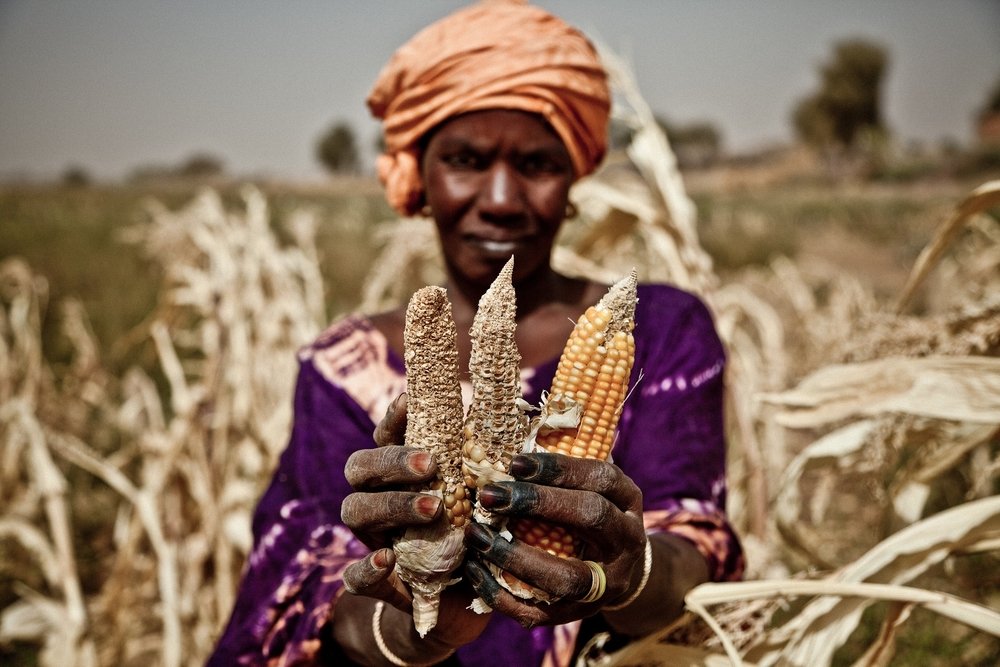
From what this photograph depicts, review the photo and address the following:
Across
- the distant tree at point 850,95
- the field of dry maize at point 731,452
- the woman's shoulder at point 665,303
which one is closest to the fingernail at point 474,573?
the field of dry maize at point 731,452

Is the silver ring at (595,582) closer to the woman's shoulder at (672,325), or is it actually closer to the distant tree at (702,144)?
the woman's shoulder at (672,325)

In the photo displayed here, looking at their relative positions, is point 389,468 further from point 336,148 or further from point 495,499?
point 336,148

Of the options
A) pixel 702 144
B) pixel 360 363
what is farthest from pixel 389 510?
pixel 702 144

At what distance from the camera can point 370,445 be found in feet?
5.45

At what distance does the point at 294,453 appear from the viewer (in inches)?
69.4

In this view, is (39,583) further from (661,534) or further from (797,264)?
(797,264)

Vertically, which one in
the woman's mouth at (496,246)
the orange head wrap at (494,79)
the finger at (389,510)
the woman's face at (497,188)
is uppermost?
the orange head wrap at (494,79)

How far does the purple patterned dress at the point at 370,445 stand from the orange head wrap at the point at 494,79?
1.31 ft

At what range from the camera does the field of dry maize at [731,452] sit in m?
1.46

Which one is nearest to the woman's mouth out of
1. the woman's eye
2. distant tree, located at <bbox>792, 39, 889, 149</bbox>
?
the woman's eye

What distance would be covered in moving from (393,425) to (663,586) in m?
0.54

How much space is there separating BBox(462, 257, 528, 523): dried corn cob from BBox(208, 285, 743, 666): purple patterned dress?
56 centimetres

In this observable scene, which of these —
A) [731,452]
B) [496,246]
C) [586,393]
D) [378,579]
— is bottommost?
[731,452]

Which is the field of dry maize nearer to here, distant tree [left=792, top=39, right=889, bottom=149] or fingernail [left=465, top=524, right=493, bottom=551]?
fingernail [left=465, top=524, right=493, bottom=551]
